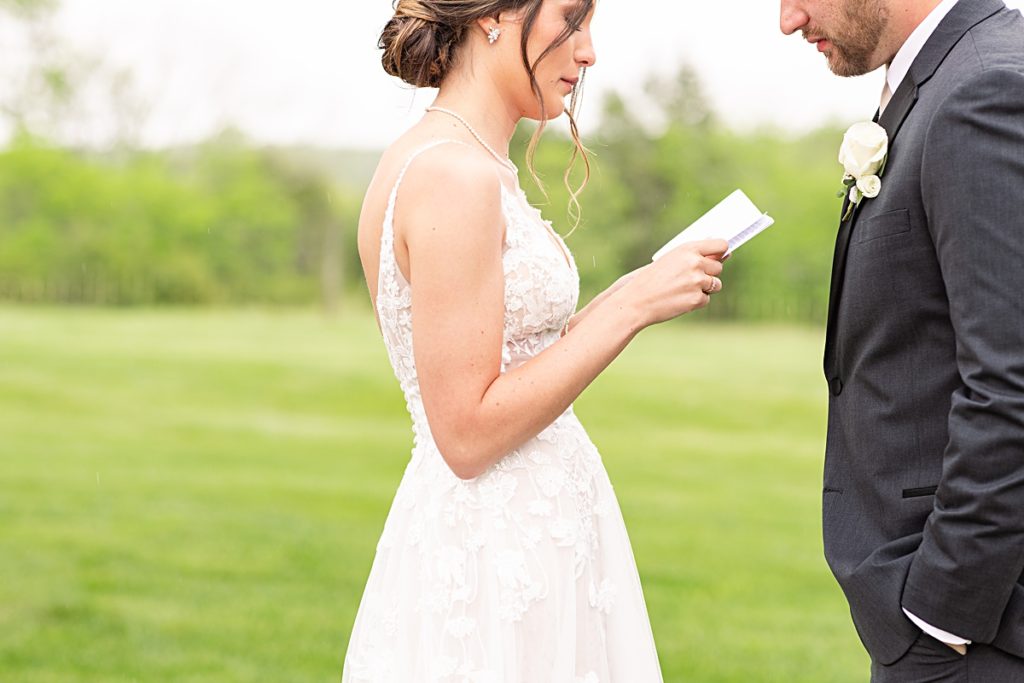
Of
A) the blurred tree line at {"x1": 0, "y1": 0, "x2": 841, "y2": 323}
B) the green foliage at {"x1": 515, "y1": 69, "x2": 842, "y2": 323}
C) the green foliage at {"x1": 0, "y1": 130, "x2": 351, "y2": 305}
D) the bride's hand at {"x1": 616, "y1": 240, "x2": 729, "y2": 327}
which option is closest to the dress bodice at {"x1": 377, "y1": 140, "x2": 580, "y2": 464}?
the bride's hand at {"x1": 616, "y1": 240, "x2": 729, "y2": 327}

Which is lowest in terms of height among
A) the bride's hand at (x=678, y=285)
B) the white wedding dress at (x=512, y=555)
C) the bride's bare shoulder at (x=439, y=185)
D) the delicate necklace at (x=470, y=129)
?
the white wedding dress at (x=512, y=555)

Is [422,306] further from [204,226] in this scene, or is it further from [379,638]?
[204,226]

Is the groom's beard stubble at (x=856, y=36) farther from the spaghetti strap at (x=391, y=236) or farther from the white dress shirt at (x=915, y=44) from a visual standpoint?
the spaghetti strap at (x=391, y=236)

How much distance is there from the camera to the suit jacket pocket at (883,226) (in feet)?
7.36

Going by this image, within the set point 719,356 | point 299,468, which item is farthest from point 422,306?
point 719,356

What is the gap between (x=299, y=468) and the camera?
15.6 metres

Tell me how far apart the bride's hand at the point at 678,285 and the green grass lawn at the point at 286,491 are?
4684 mm

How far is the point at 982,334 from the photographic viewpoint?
2.08m

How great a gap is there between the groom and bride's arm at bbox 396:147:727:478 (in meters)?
0.35

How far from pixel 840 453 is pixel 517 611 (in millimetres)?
745

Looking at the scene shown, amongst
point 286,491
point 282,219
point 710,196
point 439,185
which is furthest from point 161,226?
point 439,185

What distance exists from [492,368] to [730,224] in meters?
0.57

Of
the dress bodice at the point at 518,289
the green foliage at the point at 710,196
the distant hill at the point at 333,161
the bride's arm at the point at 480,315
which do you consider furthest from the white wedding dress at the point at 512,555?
the distant hill at the point at 333,161

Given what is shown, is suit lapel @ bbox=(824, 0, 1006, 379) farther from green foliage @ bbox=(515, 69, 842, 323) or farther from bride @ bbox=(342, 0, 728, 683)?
green foliage @ bbox=(515, 69, 842, 323)
